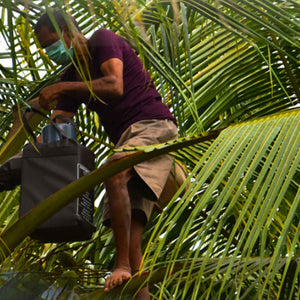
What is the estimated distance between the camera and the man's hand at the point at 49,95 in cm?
248

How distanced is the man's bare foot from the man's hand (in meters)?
0.60

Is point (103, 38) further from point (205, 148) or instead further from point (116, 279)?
point (116, 279)

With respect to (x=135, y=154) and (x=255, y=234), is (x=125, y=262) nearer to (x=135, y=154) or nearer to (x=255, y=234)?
(x=135, y=154)

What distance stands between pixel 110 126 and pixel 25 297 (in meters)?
0.81

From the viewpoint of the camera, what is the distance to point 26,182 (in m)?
2.38

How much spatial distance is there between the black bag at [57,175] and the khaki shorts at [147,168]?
7.8 inches

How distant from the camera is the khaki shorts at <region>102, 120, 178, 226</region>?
8.25ft

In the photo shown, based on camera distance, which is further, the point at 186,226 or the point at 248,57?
the point at 248,57

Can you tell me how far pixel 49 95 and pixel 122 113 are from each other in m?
0.29

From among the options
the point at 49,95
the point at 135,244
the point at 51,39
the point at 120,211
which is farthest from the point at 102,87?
the point at 135,244

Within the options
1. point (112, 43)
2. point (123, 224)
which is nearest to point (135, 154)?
point (123, 224)

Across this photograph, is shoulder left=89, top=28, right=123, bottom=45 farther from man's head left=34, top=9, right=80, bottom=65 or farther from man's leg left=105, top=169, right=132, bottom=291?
man's leg left=105, top=169, right=132, bottom=291

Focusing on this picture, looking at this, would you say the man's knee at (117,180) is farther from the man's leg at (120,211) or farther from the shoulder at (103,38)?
the shoulder at (103,38)

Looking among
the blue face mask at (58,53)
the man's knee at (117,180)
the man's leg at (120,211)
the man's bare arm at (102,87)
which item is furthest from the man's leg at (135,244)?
the blue face mask at (58,53)
